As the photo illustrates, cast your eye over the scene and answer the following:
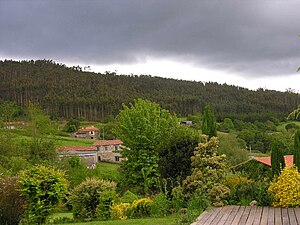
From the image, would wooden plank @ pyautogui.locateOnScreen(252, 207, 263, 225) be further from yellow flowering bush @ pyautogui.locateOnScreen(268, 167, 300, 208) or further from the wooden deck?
yellow flowering bush @ pyautogui.locateOnScreen(268, 167, 300, 208)

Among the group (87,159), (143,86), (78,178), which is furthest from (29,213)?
(143,86)

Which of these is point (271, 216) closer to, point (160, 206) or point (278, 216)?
point (278, 216)

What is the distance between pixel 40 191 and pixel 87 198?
2361 mm

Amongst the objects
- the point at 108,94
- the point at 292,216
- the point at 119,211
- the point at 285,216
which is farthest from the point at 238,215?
the point at 108,94

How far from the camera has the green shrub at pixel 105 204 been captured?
44.7 feet

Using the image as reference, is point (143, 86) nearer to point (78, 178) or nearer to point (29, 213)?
point (78, 178)

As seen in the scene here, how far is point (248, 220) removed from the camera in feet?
28.3

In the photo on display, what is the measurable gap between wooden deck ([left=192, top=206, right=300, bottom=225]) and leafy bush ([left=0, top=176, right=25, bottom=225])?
7353mm

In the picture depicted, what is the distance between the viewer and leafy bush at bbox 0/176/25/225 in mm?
13312

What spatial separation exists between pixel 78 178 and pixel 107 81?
238 feet

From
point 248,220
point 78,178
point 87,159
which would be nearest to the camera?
point 248,220

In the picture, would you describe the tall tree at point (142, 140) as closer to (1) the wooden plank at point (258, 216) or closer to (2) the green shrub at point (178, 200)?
(2) the green shrub at point (178, 200)

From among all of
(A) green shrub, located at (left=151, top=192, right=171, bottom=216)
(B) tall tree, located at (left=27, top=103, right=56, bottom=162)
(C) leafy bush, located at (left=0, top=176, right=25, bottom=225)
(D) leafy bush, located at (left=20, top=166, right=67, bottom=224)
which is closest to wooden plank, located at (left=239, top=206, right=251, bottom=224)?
(A) green shrub, located at (left=151, top=192, right=171, bottom=216)

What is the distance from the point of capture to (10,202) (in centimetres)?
1348
